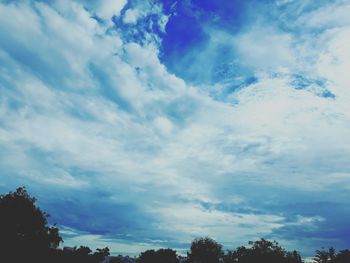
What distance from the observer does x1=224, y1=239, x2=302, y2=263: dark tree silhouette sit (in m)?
99.8

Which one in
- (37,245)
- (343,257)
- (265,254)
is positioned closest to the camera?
(37,245)

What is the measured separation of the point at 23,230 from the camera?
67.9 meters

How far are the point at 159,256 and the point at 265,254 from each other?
32892 millimetres

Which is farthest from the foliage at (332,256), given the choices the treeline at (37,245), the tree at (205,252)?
the tree at (205,252)

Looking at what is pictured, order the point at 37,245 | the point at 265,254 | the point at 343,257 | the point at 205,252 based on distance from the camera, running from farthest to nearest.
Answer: the point at 205,252 → the point at 265,254 → the point at 343,257 → the point at 37,245

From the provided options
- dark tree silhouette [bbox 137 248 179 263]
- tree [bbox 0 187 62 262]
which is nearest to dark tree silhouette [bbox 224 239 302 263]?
dark tree silhouette [bbox 137 248 179 263]

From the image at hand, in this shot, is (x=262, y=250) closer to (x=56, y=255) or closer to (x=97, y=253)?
(x=97, y=253)

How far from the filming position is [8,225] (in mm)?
63875

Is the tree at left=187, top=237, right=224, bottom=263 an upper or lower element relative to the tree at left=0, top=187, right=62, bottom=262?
upper

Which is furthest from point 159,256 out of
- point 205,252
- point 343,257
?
point 343,257

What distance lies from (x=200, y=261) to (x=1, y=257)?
86.1 m

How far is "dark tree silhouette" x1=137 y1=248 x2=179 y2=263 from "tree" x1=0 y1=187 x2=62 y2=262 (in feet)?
150

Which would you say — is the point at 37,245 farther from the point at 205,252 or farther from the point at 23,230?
the point at 205,252

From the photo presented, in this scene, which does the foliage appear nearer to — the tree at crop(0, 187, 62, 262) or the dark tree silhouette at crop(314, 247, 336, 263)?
the dark tree silhouette at crop(314, 247, 336, 263)
